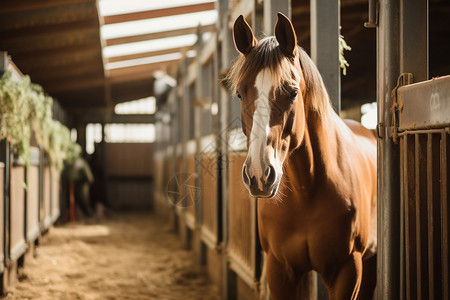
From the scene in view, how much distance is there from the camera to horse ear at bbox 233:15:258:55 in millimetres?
1637

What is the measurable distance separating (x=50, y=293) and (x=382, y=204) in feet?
8.87

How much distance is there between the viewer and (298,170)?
5.80ft

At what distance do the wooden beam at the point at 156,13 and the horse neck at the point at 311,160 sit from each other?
142 inches

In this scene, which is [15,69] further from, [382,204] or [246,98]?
[382,204]

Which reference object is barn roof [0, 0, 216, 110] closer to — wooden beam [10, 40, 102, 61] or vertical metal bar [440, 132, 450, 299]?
wooden beam [10, 40, 102, 61]

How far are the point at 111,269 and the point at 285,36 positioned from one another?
3.62m

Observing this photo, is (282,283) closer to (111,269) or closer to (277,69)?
(277,69)

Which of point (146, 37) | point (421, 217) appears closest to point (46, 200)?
point (146, 37)

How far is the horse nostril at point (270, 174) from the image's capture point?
1.36 m

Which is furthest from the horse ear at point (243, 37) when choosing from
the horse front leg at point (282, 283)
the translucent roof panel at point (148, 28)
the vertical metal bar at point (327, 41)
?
the translucent roof panel at point (148, 28)

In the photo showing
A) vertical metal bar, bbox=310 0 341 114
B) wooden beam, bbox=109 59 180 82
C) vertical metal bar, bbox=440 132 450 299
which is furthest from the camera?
wooden beam, bbox=109 59 180 82

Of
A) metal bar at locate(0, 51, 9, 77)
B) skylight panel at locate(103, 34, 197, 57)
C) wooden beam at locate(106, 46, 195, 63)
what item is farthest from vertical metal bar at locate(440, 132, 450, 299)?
wooden beam at locate(106, 46, 195, 63)

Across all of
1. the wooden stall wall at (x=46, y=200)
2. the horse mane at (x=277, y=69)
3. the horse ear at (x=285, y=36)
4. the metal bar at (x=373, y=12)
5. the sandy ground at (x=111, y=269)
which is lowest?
the sandy ground at (x=111, y=269)

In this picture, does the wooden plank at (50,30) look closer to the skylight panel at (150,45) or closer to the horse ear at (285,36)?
the skylight panel at (150,45)
